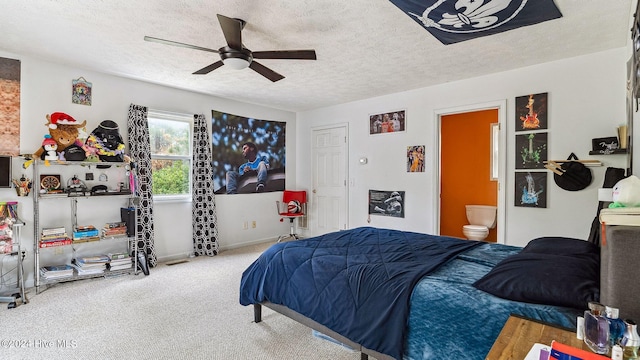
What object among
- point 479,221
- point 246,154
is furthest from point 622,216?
point 246,154

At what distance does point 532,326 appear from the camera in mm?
1260

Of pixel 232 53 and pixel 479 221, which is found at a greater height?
pixel 232 53

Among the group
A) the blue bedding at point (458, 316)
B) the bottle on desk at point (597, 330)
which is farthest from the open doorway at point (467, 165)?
the bottle on desk at point (597, 330)

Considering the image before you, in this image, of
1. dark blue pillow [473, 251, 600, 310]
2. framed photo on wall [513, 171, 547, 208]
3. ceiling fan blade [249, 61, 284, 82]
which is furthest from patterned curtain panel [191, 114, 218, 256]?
framed photo on wall [513, 171, 547, 208]

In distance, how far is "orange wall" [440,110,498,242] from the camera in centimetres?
520

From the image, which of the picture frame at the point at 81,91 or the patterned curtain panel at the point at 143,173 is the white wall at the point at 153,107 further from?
the patterned curtain panel at the point at 143,173

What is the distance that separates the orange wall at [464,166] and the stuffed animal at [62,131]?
5152mm

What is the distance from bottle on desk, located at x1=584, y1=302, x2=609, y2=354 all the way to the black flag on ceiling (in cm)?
200

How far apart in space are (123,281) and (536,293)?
3.94 m

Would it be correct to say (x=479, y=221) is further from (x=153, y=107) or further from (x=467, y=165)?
(x=153, y=107)

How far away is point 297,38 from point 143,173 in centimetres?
273

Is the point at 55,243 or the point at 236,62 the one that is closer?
the point at 236,62

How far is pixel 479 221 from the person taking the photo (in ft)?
16.7

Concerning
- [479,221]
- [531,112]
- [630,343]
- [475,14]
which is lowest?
[479,221]
